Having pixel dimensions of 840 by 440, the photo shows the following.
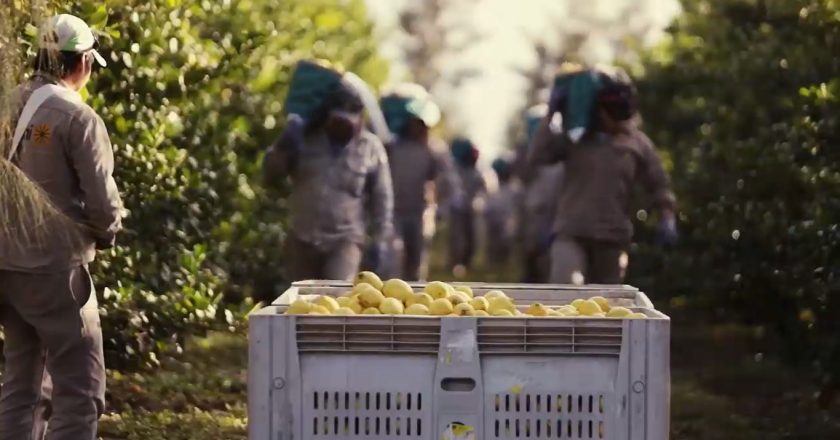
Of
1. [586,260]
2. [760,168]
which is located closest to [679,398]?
[586,260]

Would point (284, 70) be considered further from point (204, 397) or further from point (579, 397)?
point (579, 397)

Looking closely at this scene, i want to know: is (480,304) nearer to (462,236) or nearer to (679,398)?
(679,398)

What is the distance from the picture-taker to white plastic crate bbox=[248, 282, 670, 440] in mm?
5641

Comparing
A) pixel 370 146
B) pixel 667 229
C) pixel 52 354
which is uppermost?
pixel 370 146

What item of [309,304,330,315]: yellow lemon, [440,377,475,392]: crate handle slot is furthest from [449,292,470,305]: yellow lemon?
[440,377,475,392]: crate handle slot

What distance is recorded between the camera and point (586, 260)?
10852 millimetres

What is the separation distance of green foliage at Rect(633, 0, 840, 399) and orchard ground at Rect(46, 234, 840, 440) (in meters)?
0.29

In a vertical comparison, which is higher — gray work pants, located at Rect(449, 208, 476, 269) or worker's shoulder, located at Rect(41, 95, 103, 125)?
worker's shoulder, located at Rect(41, 95, 103, 125)

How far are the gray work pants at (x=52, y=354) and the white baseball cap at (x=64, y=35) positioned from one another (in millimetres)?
849

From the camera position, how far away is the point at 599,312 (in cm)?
638

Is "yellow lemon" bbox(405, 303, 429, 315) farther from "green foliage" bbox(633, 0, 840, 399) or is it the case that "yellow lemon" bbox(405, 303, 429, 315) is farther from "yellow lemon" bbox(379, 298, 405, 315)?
"green foliage" bbox(633, 0, 840, 399)

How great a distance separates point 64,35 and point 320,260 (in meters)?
3.86

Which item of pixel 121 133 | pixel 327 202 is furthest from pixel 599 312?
pixel 327 202

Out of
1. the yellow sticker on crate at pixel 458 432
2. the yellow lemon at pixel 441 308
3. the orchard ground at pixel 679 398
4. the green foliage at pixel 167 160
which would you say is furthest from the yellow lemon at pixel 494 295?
the orchard ground at pixel 679 398
